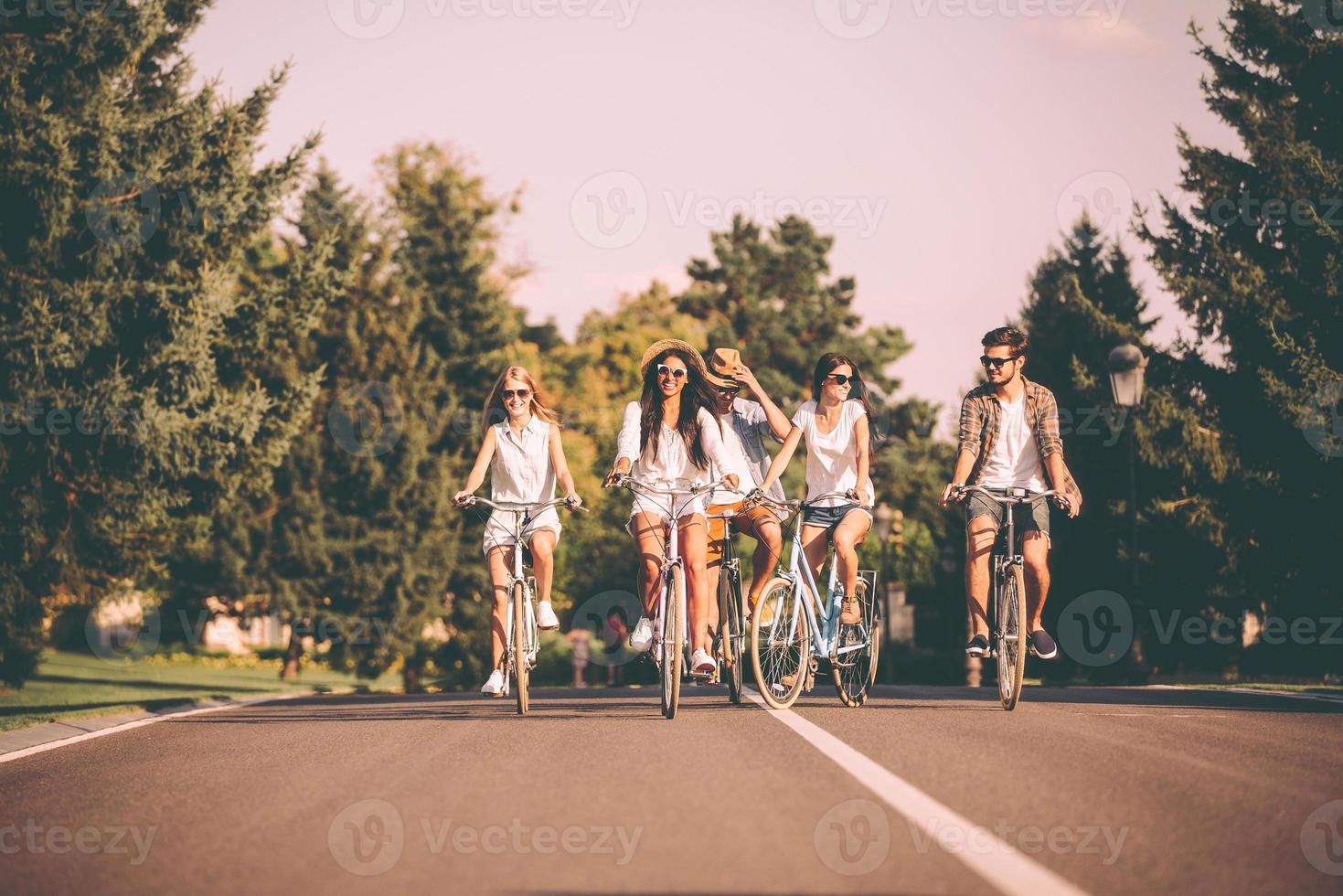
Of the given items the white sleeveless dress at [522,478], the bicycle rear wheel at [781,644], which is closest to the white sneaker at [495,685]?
the white sleeveless dress at [522,478]

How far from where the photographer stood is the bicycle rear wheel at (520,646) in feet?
33.1

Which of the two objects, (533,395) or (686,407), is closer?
(686,407)

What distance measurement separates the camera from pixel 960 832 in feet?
16.4

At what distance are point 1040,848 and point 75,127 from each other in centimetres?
1881

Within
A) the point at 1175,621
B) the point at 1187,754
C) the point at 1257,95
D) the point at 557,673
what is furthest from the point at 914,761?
the point at 557,673

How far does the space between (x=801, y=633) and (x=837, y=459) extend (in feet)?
4.45

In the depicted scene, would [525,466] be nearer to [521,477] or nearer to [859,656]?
[521,477]

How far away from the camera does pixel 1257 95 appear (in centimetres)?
2984

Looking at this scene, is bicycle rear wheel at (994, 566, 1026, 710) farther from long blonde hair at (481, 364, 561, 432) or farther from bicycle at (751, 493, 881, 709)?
long blonde hair at (481, 364, 561, 432)

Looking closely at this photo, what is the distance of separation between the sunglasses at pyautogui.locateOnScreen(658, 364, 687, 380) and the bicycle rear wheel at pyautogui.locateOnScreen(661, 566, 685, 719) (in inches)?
54.6

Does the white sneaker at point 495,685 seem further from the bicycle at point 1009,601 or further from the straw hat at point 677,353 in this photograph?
the bicycle at point 1009,601

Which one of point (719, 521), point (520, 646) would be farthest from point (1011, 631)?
point (520, 646)

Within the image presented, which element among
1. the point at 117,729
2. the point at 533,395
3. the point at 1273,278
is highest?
the point at 1273,278

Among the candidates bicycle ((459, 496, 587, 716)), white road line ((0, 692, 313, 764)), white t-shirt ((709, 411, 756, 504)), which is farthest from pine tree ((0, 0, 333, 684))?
white t-shirt ((709, 411, 756, 504))
